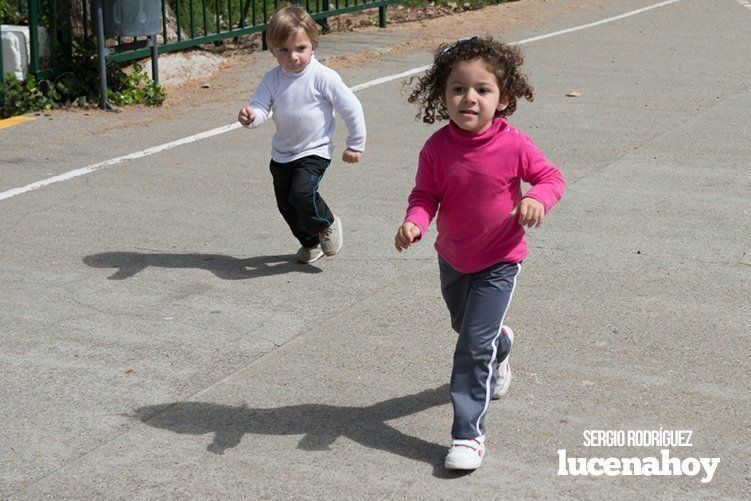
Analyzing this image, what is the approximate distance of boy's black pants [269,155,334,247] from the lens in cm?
619

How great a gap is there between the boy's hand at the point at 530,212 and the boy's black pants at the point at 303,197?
2.36m

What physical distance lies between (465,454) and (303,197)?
2466 millimetres

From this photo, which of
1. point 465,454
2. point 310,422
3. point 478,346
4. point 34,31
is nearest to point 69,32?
point 34,31

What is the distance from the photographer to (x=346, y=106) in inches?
243

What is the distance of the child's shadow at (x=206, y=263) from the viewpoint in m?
6.18

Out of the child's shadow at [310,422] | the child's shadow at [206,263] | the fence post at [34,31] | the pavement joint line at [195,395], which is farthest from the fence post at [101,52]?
the child's shadow at [310,422]

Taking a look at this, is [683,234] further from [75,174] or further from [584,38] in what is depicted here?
[584,38]

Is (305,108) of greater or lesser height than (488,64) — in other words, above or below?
below

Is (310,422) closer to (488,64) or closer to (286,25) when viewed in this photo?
(488,64)

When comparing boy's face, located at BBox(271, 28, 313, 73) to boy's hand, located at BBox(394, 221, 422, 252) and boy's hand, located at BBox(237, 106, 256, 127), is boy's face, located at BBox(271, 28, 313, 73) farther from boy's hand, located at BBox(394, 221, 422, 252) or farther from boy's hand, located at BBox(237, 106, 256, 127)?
boy's hand, located at BBox(394, 221, 422, 252)

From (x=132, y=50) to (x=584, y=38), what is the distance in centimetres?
574

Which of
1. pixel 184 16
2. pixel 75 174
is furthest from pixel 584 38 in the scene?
pixel 75 174

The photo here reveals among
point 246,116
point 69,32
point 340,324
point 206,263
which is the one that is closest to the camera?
point 340,324

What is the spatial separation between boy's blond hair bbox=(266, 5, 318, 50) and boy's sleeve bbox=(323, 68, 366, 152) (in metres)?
0.27
